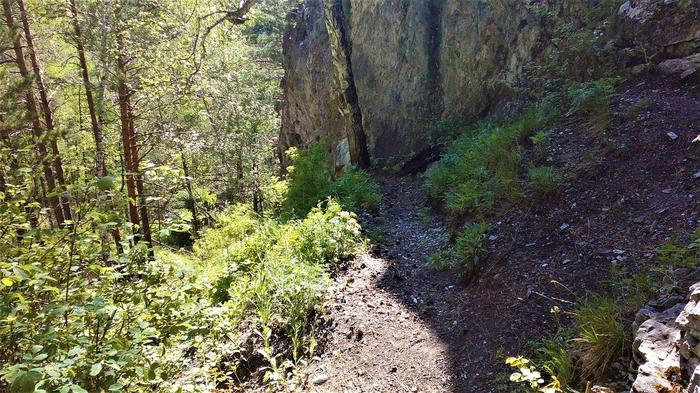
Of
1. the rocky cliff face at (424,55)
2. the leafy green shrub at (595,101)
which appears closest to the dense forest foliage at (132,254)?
the rocky cliff face at (424,55)

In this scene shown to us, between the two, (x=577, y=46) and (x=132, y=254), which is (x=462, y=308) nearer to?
(x=132, y=254)

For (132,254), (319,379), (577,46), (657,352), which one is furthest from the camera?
(577,46)

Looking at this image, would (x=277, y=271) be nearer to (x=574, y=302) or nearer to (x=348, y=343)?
(x=348, y=343)

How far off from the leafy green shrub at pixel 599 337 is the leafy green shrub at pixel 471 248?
1781mm

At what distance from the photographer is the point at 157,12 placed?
9953 mm

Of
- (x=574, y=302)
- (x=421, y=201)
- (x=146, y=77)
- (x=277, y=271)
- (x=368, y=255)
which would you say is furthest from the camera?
(x=146, y=77)

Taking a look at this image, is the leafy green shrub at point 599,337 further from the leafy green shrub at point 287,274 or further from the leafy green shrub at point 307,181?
the leafy green shrub at point 307,181

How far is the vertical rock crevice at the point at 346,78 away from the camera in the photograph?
37.6 feet

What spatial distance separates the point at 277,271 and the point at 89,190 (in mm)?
2790

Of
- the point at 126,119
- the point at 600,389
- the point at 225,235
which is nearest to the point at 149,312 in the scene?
the point at 600,389

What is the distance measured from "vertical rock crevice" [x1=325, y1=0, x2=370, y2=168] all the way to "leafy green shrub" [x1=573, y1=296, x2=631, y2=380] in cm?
967

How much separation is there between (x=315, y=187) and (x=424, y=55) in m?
5.96

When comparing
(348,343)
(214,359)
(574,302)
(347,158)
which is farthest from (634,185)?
(347,158)

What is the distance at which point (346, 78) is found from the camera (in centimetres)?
1185
